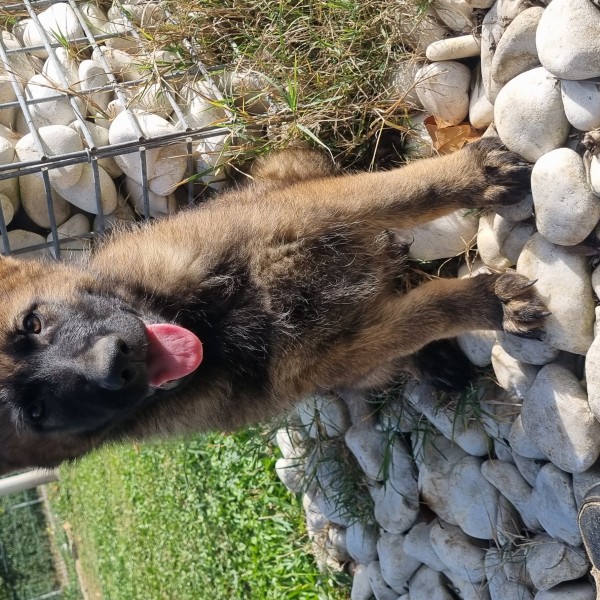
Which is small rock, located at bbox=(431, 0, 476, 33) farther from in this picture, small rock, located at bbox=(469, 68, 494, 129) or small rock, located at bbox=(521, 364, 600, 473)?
small rock, located at bbox=(521, 364, 600, 473)

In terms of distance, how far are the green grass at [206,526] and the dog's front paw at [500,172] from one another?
197cm

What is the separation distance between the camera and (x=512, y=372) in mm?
2973

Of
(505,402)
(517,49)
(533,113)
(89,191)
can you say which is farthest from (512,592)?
(89,191)

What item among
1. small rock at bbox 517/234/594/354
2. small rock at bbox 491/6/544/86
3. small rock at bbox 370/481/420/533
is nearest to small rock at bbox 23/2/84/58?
small rock at bbox 491/6/544/86

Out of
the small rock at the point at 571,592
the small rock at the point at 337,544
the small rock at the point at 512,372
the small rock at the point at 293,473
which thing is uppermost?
the small rock at the point at 512,372

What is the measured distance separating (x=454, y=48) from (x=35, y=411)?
2.08 m

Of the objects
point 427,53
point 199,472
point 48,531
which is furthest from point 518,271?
point 48,531

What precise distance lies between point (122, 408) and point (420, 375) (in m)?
1.44

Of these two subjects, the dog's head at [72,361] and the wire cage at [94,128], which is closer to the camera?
the dog's head at [72,361]

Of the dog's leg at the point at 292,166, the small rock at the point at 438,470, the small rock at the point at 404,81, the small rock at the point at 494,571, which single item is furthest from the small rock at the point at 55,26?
the small rock at the point at 494,571

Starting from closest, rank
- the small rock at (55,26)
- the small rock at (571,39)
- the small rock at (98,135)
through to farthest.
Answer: the small rock at (571,39) < the small rock at (98,135) < the small rock at (55,26)

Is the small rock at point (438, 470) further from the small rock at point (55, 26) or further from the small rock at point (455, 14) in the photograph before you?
the small rock at point (55, 26)

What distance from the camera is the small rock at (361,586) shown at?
163 inches

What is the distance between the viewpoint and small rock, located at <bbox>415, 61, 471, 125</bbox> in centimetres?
312
